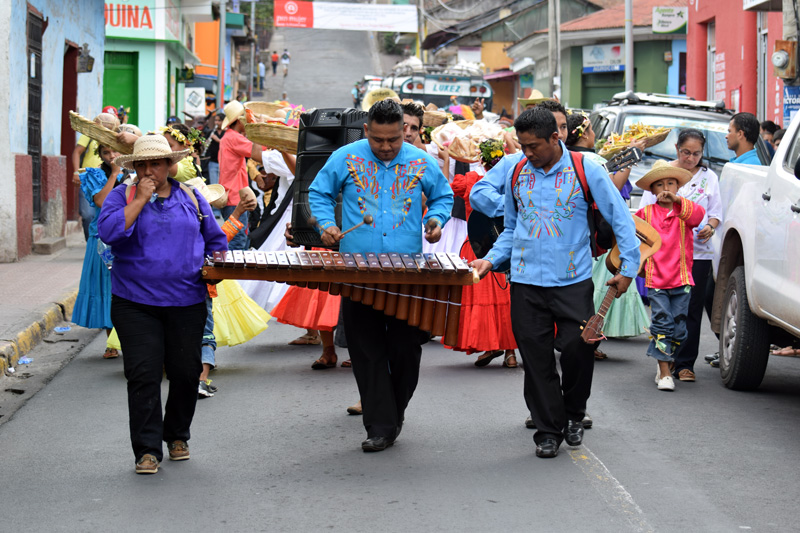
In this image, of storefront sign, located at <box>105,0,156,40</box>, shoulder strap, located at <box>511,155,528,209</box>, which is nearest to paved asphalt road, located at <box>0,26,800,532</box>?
shoulder strap, located at <box>511,155,528,209</box>

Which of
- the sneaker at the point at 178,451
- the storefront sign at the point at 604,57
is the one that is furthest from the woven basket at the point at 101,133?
the storefront sign at the point at 604,57

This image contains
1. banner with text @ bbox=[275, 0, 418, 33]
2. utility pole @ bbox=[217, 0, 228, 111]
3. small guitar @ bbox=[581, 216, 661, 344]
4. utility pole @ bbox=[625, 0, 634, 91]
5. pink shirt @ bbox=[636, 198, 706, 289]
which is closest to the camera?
small guitar @ bbox=[581, 216, 661, 344]

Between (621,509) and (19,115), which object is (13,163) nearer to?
(19,115)

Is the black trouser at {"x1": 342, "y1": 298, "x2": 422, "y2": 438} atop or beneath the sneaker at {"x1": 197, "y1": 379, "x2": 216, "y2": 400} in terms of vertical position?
atop

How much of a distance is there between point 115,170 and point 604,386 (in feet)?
14.2

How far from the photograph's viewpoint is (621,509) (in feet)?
16.8

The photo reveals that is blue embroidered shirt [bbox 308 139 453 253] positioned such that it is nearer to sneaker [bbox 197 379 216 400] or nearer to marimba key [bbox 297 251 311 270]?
marimba key [bbox 297 251 311 270]

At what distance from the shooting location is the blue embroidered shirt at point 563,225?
604 centimetres

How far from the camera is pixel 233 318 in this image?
29.7 ft

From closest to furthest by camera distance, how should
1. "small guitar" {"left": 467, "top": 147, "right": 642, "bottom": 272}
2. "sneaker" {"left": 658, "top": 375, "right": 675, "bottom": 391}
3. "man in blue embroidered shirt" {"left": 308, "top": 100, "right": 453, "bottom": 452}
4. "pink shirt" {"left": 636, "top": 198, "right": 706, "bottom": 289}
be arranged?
1. "man in blue embroidered shirt" {"left": 308, "top": 100, "right": 453, "bottom": 452}
2. "small guitar" {"left": 467, "top": 147, "right": 642, "bottom": 272}
3. "sneaker" {"left": 658, "top": 375, "right": 675, "bottom": 391}
4. "pink shirt" {"left": 636, "top": 198, "right": 706, "bottom": 289}

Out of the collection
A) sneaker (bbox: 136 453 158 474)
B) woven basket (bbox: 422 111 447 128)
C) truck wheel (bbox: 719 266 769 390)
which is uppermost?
woven basket (bbox: 422 111 447 128)

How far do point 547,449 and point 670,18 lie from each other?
80.0 feet

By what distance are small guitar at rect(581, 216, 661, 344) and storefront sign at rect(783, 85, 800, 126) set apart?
13.6 meters

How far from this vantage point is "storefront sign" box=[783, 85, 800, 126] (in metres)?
18.9
